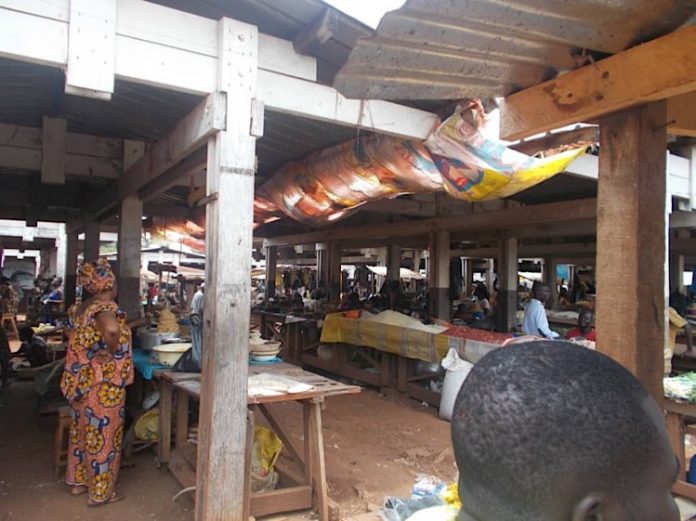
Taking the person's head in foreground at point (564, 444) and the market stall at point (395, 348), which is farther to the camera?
the market stall at point (395, 348)

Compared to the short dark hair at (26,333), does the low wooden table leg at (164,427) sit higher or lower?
lower

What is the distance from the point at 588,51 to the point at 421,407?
6.30 m

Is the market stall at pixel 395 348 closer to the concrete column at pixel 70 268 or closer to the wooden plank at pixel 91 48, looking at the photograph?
the wooden plank at pixel 91 48

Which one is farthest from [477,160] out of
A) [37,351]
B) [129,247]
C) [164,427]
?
[37,351]

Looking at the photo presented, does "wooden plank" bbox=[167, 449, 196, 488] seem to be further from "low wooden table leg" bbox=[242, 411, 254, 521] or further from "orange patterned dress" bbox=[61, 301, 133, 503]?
"low wooden table leg" bbox=[242, 411, 254, 521]

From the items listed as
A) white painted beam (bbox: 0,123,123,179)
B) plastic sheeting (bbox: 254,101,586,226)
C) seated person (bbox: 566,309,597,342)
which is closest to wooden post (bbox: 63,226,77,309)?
white painted beam (bbox: 0,123,123,179)

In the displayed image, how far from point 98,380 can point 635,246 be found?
3.99m

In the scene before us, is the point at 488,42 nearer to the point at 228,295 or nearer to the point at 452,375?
the point at 228,295

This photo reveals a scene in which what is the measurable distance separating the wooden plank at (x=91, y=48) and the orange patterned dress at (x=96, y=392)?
1.87 m

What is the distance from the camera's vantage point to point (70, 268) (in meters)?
12.0

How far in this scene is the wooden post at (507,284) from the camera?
38.2 feet

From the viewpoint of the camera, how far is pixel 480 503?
97 centimetres

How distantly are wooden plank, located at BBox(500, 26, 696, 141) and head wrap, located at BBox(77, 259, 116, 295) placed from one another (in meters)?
3.51

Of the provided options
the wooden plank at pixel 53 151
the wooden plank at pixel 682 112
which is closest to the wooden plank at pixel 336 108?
the wooden plank at pixel 682 112
